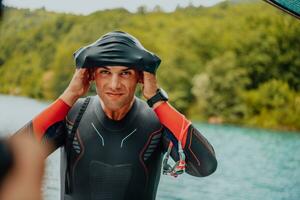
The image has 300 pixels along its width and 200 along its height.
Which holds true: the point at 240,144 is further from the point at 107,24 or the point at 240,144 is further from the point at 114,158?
the point at 107,24

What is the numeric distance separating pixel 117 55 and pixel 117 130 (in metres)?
0.28

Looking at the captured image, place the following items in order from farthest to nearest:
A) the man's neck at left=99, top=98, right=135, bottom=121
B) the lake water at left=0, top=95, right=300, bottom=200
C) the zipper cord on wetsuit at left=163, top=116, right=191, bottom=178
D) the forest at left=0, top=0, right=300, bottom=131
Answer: the forest at left=0, top=0, right=300, bottom=131, the lake water at left=0, top=95, right=300, bottom=200, the man's neck at left=99, top=98, right=135, bottom=121, the zipper cord on wetsuit at left=163, top=116, right=191, bottom=178

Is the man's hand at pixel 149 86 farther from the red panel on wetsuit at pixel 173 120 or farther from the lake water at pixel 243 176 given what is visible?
the lake water at pixel 243 176

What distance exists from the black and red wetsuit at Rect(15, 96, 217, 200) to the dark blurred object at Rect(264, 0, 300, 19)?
497mm

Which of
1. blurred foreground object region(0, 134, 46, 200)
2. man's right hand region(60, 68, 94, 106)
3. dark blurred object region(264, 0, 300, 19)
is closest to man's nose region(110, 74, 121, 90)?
man's right hand region(60, 68, 94, 106)

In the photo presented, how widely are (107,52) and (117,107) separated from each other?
193mm

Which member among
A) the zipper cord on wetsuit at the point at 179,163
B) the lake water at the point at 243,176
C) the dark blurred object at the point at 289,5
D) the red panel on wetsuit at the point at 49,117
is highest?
the dark blurred object at the point at 289,5

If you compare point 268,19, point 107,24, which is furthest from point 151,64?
point 107,24

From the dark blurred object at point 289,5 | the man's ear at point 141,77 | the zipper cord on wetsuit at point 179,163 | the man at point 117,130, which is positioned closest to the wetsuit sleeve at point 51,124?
the man at point 117,130

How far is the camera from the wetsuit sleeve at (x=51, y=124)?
5.88 feet

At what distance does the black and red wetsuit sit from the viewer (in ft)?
5.98

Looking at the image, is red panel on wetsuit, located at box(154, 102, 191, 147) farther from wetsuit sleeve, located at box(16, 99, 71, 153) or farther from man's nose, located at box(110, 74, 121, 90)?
wetsuit sleeve, located at box(16, 99, 71, 153)

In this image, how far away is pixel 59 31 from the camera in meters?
61.2

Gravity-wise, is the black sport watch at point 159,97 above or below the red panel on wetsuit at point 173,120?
above
